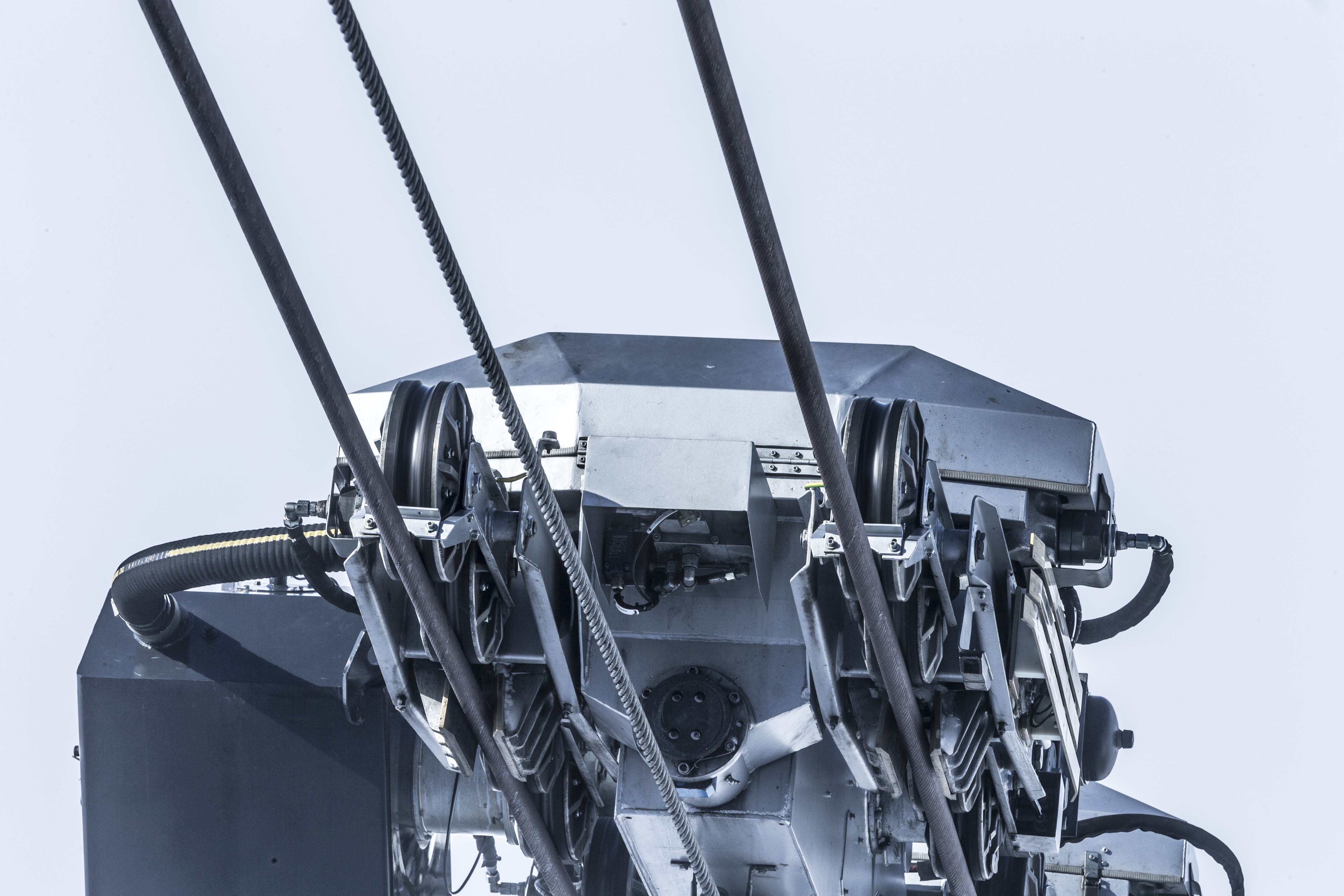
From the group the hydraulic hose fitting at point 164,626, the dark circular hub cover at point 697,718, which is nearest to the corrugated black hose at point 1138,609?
the dark circular hub cover at point 697,718

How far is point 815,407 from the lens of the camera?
3473 millimetres

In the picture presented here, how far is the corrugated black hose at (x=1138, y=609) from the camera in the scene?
16.8 ft

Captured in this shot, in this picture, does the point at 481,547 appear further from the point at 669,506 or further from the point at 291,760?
the point at 291,760

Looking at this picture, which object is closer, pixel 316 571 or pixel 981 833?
pixel 981 833

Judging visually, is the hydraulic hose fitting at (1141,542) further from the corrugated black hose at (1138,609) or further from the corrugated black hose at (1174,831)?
the corrugated black hose at (1174,831)

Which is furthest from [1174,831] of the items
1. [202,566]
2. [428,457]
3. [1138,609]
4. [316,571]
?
[202,566]

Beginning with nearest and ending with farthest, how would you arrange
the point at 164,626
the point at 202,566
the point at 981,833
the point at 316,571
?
the point at 981,833
the point at 316,571
the point at 202,566
the point at 164,626

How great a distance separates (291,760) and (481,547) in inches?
55.9

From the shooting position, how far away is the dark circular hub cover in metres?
4.30

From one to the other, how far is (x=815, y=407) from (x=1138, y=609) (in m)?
2.12

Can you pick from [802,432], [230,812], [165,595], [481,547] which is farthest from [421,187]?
[230,812]

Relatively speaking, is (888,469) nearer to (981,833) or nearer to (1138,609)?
(981,833)

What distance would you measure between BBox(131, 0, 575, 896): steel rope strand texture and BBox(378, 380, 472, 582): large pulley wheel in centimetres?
8

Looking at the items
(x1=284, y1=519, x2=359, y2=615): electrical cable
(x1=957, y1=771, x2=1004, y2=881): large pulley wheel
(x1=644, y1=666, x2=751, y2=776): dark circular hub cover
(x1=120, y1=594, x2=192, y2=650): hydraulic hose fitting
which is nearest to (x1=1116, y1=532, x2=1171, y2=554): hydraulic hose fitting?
(x1=957, y1=771, x2=1004, y2=881): large pulley wheel
